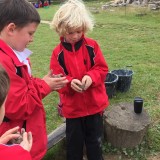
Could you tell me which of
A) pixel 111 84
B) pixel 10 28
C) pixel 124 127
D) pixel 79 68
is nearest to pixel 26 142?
pixel 10 28

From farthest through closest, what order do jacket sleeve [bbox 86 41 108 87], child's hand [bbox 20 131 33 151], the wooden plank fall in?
the wooden plank
jacket sleeve [bbox 86 41 108 87]
child's hand [bbox 20 131 33 151]

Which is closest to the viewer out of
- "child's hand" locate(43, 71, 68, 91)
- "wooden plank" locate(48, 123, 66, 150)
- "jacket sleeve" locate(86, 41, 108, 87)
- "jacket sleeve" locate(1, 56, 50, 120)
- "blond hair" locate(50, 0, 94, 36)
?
"jacket sleeve" locate(1, 56, 50, 120)

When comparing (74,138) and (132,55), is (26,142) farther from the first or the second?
(132,55)

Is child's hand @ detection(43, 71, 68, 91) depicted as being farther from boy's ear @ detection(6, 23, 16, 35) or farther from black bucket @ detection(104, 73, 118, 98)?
black bucket @ detection(104, 73, 118, 98)

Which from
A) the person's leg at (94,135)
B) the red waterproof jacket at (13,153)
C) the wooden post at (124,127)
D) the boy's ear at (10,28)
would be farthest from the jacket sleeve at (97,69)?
the red waterproof jacket at (13,153)

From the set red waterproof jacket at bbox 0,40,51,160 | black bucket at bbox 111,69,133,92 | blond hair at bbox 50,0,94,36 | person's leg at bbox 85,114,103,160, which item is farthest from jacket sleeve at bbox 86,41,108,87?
black bucket at bbox 111,69,133,92

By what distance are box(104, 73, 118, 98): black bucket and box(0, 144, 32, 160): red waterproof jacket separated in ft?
10.6

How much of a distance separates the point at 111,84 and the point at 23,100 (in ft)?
9.39

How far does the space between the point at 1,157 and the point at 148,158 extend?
7.44 ft

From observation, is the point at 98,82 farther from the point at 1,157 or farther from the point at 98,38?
the point at 98,38

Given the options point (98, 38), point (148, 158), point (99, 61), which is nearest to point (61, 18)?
point (99, 61)

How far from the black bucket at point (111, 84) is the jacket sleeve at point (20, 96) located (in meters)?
2.68

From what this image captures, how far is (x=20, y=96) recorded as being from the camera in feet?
6.95

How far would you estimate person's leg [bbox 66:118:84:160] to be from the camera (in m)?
3.04
